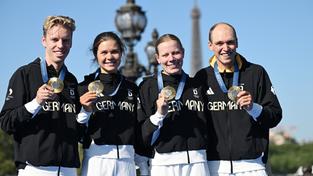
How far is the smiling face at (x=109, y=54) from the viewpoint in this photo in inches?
258

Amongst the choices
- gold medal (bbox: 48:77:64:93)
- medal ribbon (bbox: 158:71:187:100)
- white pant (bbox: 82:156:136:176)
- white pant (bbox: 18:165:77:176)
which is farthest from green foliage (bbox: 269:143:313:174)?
gold medal (bbox: 48:77:64:93)

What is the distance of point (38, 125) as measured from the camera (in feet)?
20.1

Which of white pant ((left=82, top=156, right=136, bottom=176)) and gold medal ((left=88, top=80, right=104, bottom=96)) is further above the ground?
gold medal ((left=88, top=80, right=104, bottom=96))

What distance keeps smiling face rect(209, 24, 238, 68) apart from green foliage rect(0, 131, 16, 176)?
45.8 meters

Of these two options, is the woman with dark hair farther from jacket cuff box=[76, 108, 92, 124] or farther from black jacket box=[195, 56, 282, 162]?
black jacket box=[195, 56, 282, 162]

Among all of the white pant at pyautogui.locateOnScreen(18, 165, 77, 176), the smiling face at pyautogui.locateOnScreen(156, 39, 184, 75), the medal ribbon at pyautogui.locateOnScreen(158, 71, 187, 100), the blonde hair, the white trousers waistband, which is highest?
the blonde hair

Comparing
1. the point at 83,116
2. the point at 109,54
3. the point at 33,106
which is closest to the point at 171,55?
the point at 109,54

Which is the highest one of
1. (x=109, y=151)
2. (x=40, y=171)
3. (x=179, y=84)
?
(x=179, y=84)

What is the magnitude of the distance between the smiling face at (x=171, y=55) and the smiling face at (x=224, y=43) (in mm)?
366

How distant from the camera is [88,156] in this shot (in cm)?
646

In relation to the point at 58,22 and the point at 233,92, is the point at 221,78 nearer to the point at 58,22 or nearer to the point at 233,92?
the point at 233,92

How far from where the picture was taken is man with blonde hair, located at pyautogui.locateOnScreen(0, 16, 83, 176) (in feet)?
19.6

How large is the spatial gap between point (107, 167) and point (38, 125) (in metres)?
0.83

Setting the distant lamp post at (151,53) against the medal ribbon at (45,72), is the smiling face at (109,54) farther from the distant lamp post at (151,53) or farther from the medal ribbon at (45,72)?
the distant lamp post at (151,53)
